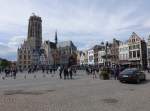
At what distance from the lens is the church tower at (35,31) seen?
5864 inches

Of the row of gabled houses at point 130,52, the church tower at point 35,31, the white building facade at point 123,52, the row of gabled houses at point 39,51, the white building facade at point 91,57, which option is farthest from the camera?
the church tower at point 35,31

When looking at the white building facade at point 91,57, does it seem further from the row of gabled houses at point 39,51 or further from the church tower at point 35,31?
the church tower at point 35,31

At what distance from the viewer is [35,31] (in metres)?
151

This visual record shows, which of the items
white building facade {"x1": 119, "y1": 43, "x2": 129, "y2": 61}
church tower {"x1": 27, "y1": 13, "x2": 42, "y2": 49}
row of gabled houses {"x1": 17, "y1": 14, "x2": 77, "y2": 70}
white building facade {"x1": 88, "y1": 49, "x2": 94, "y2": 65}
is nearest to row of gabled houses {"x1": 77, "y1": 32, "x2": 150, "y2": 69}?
white building facade {"x1": 119, "y1": 43, "x2": 129, "y2": 61}

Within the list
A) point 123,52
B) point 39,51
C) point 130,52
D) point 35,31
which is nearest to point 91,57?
point 123,52

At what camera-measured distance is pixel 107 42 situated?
4082 inches

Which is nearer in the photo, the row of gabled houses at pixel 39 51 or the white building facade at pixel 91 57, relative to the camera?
the white building facade at pixel 91 57

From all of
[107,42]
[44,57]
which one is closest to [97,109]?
[107,42]

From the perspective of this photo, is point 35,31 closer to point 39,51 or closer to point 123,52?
point 39,51

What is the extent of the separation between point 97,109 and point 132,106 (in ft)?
5.99

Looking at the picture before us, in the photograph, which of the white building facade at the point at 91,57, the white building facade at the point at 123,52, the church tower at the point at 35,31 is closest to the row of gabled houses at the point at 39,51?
the church tower at the point at 35,31

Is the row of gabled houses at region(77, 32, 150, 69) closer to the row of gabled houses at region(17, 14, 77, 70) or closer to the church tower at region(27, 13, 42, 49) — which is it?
the row of gabled houses at region(17, 14, 77, 70)

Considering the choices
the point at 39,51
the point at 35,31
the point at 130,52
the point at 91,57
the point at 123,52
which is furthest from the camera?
the point at 35,31

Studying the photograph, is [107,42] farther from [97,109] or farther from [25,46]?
[97,109]
